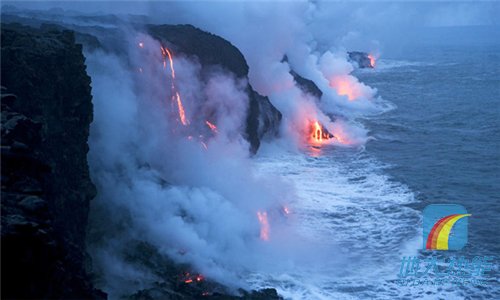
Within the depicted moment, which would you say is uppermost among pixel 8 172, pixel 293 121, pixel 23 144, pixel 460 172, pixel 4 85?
pixel 293 121

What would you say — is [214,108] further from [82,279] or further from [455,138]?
[82,279]

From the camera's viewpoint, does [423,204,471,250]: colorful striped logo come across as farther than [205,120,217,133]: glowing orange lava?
No

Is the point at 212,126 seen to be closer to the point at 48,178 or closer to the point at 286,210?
the point at 286,210

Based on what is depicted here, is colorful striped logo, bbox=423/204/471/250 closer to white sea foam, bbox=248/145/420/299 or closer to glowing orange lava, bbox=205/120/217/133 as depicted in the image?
white sea foam, bbox=248/145/420/299

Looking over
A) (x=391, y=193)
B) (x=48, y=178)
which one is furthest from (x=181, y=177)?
(x=48, y=178)

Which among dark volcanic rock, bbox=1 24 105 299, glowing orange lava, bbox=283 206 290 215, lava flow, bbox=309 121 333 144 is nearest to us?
dark volcanic rock, bbox=1 24 105 299

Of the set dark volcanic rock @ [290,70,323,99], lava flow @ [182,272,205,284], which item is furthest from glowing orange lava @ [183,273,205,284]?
dark volcanic rock @ [290,70,323,99]

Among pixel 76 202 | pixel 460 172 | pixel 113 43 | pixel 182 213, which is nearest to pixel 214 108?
pixel 113 43
